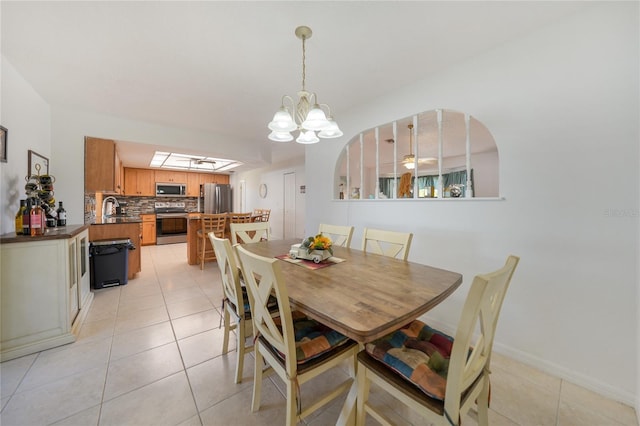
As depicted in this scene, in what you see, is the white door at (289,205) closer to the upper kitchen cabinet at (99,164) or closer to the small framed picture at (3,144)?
the upper kitchen cabinet at (99,164)

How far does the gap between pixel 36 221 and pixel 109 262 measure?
1450 mm

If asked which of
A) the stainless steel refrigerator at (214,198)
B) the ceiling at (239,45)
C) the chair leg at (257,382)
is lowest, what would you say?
the chair leg at (257,382)

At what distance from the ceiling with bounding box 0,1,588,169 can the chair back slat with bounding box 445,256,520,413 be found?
1.63 meters

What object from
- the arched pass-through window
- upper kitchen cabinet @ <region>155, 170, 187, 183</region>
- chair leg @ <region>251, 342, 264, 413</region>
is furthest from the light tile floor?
upper kitchen cabinet @ <region>155, 170, 187, 183</region>

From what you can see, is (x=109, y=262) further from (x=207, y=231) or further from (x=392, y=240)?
(x=392, y=240)

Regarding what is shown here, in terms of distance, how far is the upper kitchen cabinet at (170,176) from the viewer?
664cm

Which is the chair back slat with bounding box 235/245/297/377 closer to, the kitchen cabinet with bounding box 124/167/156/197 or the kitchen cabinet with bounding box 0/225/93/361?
the kitchen cabinet with bounding box 0/225/93/361

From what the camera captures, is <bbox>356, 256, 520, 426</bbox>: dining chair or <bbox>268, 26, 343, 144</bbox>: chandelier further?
<bbox>268, 26, 343, 144</bbox>: chandelier

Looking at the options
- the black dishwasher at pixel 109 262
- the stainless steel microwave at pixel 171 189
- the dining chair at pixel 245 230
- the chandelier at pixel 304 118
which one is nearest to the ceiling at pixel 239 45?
the chandelier at pixel 304 118

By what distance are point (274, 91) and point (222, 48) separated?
0.77 meters

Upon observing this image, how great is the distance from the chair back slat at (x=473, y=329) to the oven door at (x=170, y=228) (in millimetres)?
6669

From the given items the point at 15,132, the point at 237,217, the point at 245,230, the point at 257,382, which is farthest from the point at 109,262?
the point at 257,382

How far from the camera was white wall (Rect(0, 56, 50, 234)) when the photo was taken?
1.92 meters

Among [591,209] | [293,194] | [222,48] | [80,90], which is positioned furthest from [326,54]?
[293,194]
